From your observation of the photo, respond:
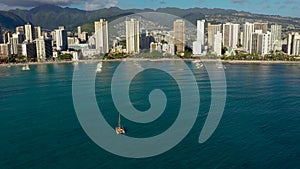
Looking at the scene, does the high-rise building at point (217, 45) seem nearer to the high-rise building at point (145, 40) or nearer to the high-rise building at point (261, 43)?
the high-rise building at point (261, 43)

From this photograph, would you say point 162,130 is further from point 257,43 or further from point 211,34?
point 211,34

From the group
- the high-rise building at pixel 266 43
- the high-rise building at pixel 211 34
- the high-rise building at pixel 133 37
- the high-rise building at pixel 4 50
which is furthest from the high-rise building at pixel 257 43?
the high-rise building at pixel 4 50

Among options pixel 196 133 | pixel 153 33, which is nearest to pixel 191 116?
pixel 196 133

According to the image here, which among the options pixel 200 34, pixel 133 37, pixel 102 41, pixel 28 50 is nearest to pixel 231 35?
pixel 200 34

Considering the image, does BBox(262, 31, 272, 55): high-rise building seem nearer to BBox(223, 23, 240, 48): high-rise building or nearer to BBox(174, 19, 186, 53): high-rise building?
Result: BBox(223, 23, 240, 48): high-rise building

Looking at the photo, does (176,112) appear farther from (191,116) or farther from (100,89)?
(100,89)

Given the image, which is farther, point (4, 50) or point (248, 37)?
point (248, 37)
